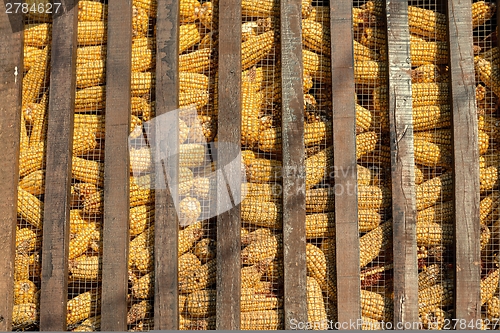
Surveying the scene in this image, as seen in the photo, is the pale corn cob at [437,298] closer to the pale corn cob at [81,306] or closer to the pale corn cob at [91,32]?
the pale corn cob at [81,306]

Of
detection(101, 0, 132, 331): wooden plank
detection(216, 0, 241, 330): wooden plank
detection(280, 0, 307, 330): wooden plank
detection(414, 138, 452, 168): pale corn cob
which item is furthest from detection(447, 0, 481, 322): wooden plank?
detection(101, 0, 132, 331): wooden plank

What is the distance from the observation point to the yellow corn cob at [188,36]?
433 cm

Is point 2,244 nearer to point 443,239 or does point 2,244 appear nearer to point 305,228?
point 305,228

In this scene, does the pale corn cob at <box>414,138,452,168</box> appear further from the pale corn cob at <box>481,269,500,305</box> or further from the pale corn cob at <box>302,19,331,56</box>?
the pale corn cob at <box>302,19,331,56</box>

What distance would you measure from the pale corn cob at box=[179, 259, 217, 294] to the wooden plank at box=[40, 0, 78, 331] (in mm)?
765

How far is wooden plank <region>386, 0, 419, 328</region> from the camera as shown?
3.95m

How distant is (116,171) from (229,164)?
737 mm

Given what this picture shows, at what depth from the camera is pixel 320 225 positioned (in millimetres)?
4055

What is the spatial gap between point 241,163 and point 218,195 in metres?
0.27

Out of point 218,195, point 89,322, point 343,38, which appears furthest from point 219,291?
point 343,38

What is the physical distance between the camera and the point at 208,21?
14.3ft

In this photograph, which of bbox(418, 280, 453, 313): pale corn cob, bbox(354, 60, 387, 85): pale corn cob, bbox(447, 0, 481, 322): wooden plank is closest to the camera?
bbox(447, 0, 481, 322): wooden plank

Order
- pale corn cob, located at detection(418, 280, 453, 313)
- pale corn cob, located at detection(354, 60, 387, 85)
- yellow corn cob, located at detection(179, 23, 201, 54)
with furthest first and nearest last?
1. yellow corn cob, located at detection(179, 23, 201, 54)
2. pale corn cob, located at detection(354, 60, 387, 85)
3. pale corn cob, located at detection(418, 280, 453, 313)

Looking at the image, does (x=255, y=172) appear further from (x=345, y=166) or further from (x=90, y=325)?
(x=90, y=325)
